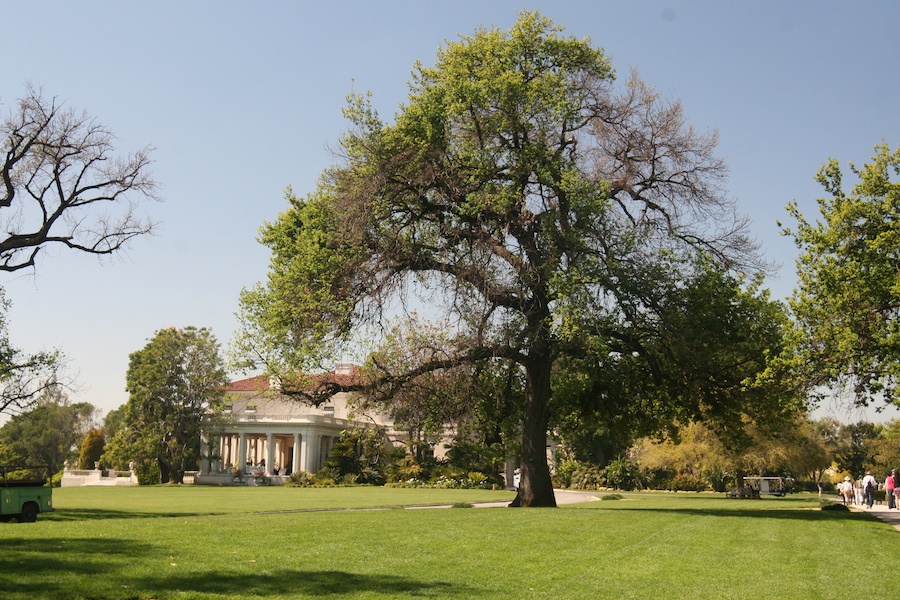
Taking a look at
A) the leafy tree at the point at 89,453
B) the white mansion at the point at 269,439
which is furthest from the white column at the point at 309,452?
the leafy tree at the point at 89,453

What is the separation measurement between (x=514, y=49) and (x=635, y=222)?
7303mm

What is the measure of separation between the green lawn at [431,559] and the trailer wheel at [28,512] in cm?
468

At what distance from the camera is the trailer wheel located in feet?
72.8

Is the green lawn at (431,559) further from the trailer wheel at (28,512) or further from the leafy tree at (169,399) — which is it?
the leafy tree at (169,399)

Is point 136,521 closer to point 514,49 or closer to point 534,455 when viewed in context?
point 534,455

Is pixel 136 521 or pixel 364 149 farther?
pixel 364 149

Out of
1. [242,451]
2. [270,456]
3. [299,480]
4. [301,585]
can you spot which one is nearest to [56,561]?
[301,585]

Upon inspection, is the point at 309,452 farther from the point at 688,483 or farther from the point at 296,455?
the point at 688,483

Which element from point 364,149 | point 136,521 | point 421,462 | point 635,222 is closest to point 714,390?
point 635,222

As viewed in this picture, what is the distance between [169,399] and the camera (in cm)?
7300

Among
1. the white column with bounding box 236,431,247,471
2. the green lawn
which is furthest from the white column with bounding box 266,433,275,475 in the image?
the green lawn

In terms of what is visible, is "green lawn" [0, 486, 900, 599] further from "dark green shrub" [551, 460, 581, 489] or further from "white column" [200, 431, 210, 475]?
"white column" [200, 431, 210, 475]

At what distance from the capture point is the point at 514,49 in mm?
28562

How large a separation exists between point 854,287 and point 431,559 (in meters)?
13.7
